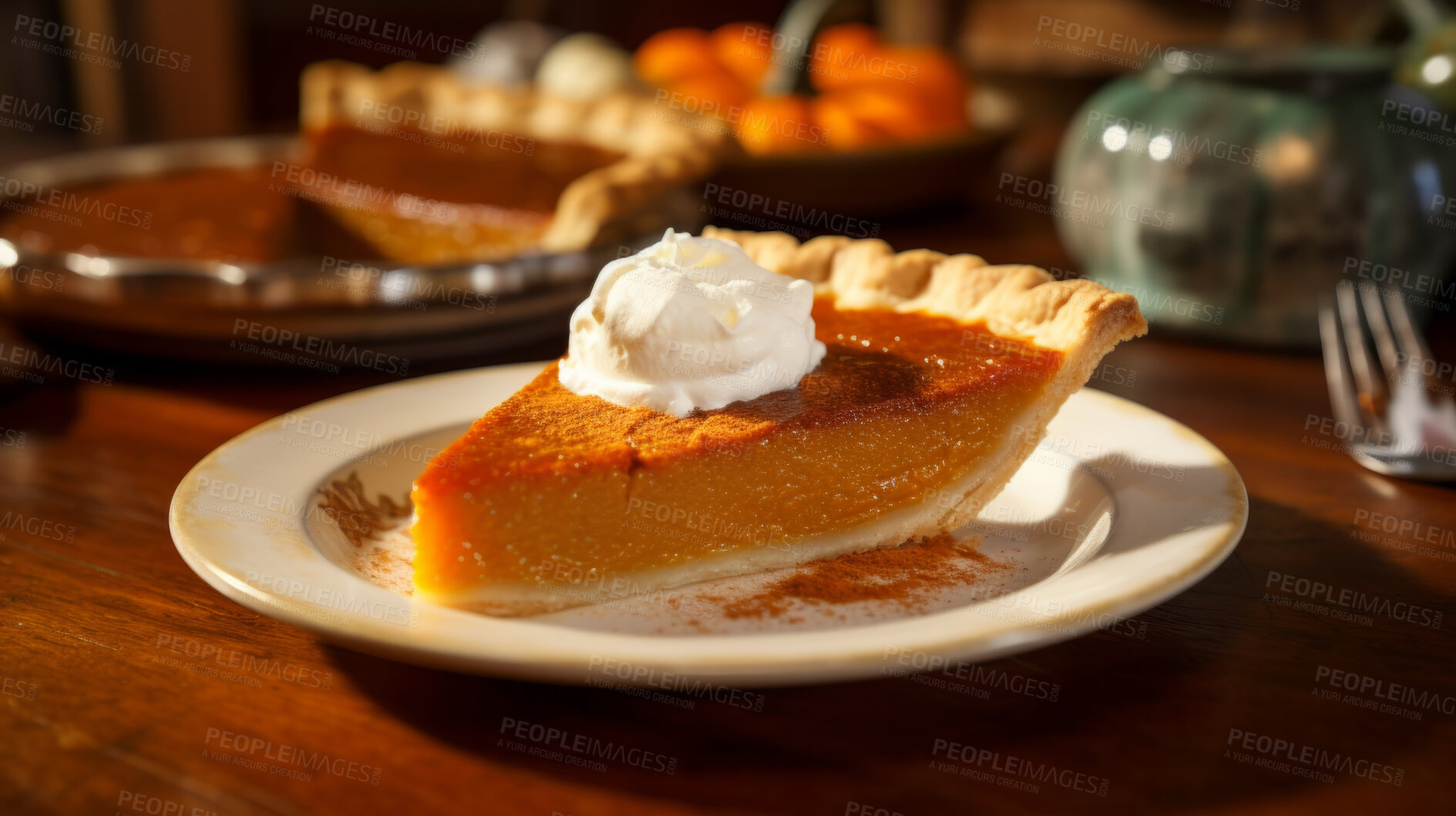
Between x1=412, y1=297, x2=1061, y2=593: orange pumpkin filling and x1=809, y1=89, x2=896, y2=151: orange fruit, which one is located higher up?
x1=809, y1=89, x2=896, y2=151: orange fruit

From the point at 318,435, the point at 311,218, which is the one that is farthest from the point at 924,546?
the point at 311,218

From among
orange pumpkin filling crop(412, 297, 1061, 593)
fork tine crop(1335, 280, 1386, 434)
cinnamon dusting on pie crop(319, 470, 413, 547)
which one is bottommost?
cinnamon dusting on pie crop(319, 470, 413, 547)

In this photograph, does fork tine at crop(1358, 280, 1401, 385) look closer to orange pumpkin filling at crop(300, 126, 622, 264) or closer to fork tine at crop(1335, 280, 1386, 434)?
fork tine at crop(1335, 280, 1386, 434)

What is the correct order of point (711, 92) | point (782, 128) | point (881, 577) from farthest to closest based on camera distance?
1. point (711, 92)
2. point (782, 128)
3. point (881, 577)

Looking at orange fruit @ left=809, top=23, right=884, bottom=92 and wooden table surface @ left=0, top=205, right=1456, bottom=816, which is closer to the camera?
wooden table surface @ left=0, top=205, right=1456, bottom=816

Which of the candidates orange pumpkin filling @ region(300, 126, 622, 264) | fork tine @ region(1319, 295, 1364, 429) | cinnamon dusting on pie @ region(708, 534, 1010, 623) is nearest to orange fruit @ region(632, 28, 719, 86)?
orange pumpkin filling @ region(300, 126, 622, 264)

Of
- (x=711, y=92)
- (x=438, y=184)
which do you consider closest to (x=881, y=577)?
(x=438, y=184)

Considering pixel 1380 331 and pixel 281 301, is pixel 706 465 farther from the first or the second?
pixel 1380 331
